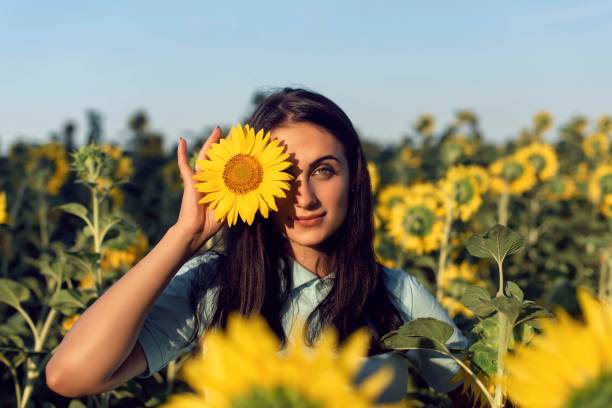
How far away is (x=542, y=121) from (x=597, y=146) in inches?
23.0

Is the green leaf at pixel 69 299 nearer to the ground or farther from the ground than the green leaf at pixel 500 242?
nearer to the ground

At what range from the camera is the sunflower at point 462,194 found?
3.45m

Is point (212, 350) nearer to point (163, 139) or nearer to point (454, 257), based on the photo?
point (454, 257)

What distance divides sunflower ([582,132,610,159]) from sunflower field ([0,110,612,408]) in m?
0.03

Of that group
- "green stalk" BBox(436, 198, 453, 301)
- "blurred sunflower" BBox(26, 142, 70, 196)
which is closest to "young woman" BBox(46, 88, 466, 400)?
"green stalk" BBox(436, 198, 453, 301)

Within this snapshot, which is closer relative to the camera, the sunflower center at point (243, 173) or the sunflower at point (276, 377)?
the sunflower at point (276, 377)

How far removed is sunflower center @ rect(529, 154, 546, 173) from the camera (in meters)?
5.32

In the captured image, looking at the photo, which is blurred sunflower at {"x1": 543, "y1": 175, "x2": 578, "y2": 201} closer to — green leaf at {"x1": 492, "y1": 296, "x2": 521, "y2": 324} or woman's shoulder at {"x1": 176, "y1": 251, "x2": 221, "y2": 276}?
woman's shoulder at {"x1": 176, "y1": 251, "x2": 221, "y2": 276}

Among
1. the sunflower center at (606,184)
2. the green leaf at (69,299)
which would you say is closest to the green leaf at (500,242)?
the green leaf at (69,299)

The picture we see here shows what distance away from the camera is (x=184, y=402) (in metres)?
0.70

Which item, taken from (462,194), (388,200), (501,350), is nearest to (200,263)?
(501,350)

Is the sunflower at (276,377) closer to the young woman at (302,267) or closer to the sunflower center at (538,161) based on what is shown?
the young woman at (302,267)

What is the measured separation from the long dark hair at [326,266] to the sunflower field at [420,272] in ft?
0.44

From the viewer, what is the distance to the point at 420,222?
3422 millimetres
